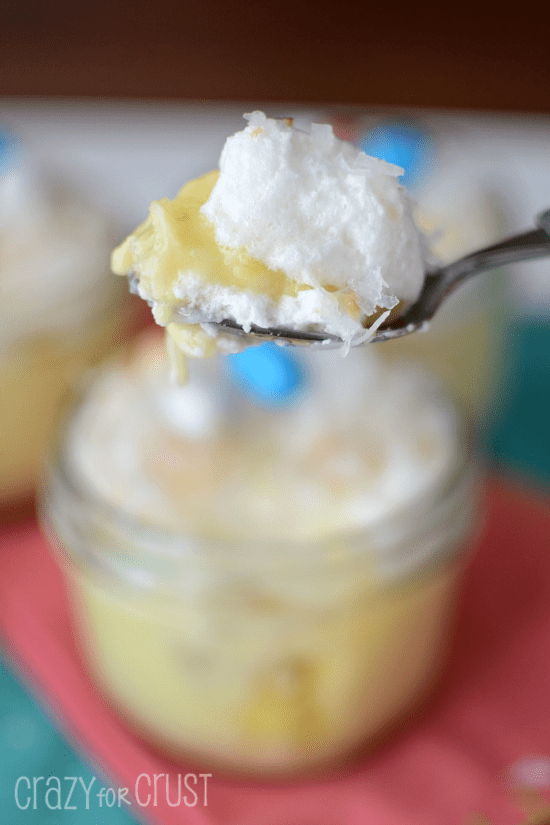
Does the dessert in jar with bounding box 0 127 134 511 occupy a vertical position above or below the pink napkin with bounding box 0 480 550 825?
above

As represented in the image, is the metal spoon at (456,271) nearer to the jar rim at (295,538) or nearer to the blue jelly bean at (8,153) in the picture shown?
the jar rim at (295,538)

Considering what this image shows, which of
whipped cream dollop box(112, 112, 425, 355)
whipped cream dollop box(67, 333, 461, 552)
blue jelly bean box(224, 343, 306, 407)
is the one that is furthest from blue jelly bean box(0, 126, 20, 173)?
whipped cream dollop box(112, 112, 425, 355)

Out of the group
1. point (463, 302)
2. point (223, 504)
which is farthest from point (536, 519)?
point (223, 504)

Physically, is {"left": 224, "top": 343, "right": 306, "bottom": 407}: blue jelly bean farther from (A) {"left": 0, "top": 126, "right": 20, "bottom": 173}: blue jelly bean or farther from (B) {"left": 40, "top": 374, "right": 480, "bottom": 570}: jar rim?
(A) {"left": 0, "top": 126, "right": 20, "bottom": 173}: blue jelly bean

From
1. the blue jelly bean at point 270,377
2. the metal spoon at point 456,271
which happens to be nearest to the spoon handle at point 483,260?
the metal spoon at point 456,271

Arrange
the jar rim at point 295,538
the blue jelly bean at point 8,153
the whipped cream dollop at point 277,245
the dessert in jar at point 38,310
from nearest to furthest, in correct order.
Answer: the whipped cream dollop at point 277,245 → the jar rim at point 295,538 → the dessert in jar at point 38,310 → the blue jelly bean at point 8,153
